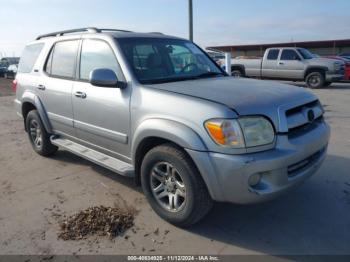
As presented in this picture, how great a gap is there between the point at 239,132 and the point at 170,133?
0.63 m

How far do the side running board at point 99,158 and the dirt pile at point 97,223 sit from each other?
43 centimetres

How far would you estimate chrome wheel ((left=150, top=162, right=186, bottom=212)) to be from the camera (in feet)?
10.7

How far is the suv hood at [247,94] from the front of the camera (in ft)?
9.53

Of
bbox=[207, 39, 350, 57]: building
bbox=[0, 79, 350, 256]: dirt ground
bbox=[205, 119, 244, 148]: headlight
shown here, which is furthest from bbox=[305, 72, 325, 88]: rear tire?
bbox=[207, 39, 350, 57]: building

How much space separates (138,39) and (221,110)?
178 centimetres

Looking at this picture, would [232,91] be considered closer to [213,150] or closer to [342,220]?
[213,150]

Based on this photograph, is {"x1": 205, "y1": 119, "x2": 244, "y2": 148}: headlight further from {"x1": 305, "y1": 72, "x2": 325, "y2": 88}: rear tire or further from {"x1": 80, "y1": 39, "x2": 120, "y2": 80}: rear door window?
{"x1": 305, "y1": 72, "x2": 325, "y2": 88}: rear tire

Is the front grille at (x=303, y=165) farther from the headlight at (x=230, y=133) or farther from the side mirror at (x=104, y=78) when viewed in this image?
the side mirror at (x=104, y=78)

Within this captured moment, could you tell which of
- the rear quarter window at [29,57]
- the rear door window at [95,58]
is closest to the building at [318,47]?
the rear quarter window at [29,57]

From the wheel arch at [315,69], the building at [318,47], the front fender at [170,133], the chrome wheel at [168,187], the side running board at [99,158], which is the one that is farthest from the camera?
the building at [318,47]

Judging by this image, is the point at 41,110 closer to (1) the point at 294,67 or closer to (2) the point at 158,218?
(2) the point at 158,218

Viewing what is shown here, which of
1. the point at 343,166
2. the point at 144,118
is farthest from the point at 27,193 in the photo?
the point at 343,166

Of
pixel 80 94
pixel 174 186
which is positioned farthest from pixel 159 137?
pixel 80 94

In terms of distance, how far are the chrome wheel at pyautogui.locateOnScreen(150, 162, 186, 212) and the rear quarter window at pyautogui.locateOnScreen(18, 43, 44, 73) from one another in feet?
10.5
